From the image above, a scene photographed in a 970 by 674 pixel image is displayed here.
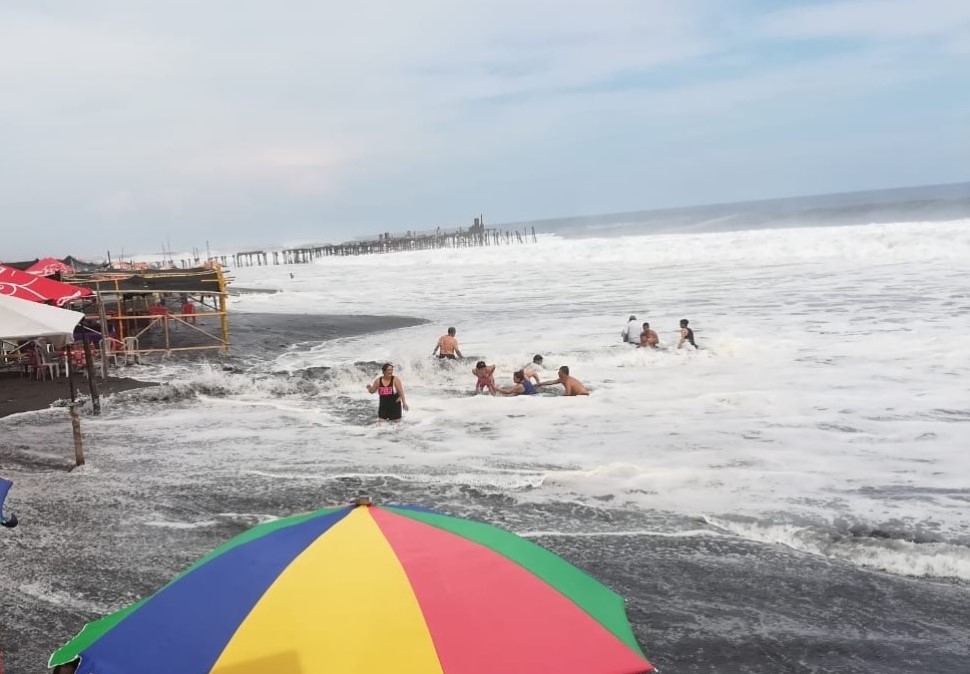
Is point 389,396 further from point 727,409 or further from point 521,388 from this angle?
point 727,409

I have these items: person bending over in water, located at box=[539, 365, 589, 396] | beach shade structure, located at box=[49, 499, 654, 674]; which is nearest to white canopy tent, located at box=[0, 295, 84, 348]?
beach shade structure, located at box=[49, 499, 654, 674]

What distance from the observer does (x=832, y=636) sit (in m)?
5.55

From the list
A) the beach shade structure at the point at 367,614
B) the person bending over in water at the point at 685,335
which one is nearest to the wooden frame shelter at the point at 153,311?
the person bending over in water at the point at 685,335

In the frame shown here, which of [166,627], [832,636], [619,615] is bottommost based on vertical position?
[832,636]

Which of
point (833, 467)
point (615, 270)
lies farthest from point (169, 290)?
point (615, 270)

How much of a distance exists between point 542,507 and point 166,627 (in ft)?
19.5

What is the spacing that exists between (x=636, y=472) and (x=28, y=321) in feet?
22.1

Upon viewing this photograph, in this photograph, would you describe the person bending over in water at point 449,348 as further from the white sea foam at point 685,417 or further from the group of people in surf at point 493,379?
the white sea foam at point 685,417

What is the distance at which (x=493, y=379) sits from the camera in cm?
1584

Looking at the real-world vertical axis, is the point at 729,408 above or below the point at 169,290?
below

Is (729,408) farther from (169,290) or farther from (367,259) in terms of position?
(367,259)

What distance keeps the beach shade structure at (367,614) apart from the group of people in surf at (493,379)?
31.2 ft

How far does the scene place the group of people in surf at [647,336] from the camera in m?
18.0

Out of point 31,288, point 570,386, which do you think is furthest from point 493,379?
point 31,288
